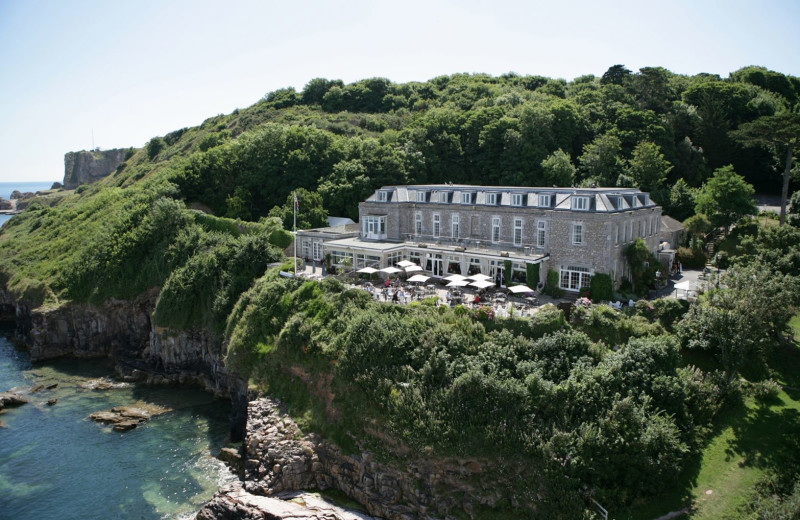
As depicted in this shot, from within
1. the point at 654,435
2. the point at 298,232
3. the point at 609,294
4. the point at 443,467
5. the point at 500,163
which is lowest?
the point at 443,467

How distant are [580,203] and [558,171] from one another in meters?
15.6

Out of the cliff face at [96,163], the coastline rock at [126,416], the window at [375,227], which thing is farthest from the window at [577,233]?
the cliff face at [96,163]

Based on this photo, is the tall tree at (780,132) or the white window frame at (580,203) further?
the tall tree at (780,132)

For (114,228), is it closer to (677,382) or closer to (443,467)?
(443,467)

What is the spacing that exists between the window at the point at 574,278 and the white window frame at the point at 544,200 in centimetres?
429

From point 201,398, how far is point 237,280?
25.0 feet

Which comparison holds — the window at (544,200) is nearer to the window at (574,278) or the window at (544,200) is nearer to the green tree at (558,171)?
the window at (574,278)

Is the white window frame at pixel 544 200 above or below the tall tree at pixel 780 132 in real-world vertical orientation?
below

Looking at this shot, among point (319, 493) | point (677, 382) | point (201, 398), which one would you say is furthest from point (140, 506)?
point (677, 382)

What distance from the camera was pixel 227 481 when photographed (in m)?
24.2

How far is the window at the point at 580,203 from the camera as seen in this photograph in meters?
30.8

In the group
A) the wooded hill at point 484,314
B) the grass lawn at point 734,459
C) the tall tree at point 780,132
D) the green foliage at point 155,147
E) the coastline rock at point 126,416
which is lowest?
the coastline rock at point 126,416

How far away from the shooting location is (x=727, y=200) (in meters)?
39.6

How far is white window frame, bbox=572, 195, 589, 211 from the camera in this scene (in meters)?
30.8
